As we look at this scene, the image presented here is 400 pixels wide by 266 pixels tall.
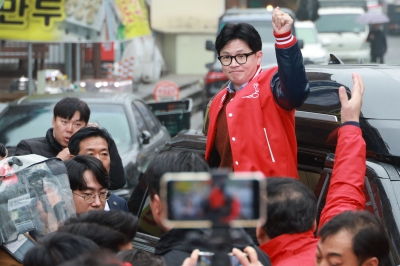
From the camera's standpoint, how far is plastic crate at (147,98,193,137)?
11359 millimetres

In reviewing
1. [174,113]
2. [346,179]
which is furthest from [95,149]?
[174,113]

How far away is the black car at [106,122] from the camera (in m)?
8.47

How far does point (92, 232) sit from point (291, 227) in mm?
797

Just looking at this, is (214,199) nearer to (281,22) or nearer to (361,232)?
(361,232)

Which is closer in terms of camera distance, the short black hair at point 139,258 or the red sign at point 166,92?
the short black hair at point 139,258

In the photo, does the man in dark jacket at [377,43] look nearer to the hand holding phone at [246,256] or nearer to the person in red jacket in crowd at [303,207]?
the person in red jacket in crowd at [303,207]

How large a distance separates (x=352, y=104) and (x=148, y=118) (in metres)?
6.48

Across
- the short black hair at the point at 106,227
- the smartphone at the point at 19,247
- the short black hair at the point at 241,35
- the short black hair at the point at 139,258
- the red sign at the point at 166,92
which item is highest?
the short black hair at the point at 241,35

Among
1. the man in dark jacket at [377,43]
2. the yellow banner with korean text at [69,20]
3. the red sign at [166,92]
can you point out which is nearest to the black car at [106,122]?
the yellow banner with korean text at [69,20]

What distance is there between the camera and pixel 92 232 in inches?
111

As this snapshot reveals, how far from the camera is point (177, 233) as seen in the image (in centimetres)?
266

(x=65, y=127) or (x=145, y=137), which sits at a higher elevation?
(x=65, y=127)

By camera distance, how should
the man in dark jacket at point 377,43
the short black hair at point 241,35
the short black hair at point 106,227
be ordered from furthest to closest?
1. the man in dark jacket at point 377,43
2. the short black hair at point 241,35
3. the short black hair at point 106,227

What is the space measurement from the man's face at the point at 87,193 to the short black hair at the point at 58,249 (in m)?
1.56
